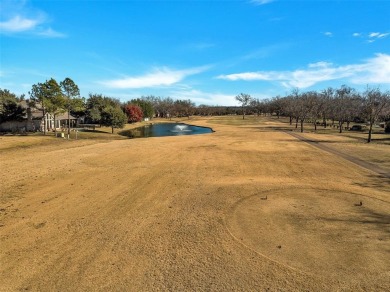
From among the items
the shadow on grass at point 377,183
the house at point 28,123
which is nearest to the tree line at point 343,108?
the shadow on grass at point 377,183

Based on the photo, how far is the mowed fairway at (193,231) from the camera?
8.52 metres

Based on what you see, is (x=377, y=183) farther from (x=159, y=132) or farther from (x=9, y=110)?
(x=159, y=132)

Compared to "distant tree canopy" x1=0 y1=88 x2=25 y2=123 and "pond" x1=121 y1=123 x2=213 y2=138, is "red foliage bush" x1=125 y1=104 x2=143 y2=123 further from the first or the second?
"distant tree canopy" x1=0 y1=88 x2=25 y2=123

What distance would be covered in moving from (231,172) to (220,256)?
13.5m

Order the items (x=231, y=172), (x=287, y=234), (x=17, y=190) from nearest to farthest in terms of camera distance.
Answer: (x=287, y=234) < (x=17, y=190) < (x=231, y=172)

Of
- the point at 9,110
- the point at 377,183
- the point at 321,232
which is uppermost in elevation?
the point at 9,110

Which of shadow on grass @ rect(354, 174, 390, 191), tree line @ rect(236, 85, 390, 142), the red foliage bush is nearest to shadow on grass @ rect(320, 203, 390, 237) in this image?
shadow on grass @ rect(354, 174, 390, 191)

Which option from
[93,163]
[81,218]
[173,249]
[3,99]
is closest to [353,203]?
[173,249]

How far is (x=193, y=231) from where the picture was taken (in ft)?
38.4

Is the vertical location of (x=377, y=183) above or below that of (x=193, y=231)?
above

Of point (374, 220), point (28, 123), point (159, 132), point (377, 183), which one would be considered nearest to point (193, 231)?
point (374, 220)

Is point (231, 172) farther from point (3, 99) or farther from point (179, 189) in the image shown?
point (3, 99)

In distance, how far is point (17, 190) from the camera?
57.9ft

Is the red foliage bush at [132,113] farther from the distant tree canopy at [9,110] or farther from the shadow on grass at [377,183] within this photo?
the shadow on grass at [377,183]
